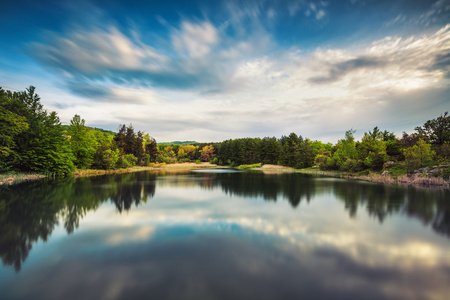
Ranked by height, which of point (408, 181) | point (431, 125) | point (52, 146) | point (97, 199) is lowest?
point (97, 199)

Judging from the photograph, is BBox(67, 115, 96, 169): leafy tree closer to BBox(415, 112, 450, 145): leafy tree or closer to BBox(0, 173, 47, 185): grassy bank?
BBox(0, 173, 47, 185): grassy bank

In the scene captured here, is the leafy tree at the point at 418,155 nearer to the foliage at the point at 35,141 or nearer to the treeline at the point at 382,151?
the treeline at the point at 382,151

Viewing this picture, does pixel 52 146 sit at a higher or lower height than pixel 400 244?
higher

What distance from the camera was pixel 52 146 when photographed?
27.3 meters

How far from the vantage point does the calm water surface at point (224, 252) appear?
452cm

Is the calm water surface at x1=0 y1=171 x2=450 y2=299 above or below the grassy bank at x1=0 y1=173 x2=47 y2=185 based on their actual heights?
above

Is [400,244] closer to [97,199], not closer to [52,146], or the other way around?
[97,199]

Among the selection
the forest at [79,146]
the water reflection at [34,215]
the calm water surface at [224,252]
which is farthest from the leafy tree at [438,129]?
the water reflection at [34,215]

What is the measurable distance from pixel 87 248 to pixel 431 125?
39.2 m

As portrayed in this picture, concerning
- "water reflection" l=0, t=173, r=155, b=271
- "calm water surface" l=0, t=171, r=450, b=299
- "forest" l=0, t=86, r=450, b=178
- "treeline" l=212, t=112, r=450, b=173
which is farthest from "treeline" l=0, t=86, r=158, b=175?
"treeline" l=212, t=112, r=450, b=173

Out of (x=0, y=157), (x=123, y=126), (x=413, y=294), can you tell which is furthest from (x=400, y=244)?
(x=123, y=126)

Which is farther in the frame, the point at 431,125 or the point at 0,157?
the point at 431,125

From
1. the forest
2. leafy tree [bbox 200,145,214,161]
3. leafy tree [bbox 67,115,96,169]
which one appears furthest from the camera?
leafy tree [bbox 200,145,214,161]

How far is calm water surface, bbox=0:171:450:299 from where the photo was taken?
4523mm
